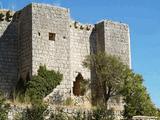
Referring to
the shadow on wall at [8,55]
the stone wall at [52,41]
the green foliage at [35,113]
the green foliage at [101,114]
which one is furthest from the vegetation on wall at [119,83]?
the green foliage at [35,113]

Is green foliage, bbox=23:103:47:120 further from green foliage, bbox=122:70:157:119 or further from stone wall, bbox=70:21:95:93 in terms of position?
stone wall, bbox=70:21:95:93

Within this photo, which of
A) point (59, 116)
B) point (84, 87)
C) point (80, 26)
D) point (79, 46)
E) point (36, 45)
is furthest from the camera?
point (80, 26)

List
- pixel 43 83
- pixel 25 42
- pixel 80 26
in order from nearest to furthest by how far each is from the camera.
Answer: pixel 43 83 < pixel 25 42 < pixel 80 26

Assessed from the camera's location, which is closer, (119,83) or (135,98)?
(135,98)

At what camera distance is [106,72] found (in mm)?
28031

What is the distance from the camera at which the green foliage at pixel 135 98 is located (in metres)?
24.9

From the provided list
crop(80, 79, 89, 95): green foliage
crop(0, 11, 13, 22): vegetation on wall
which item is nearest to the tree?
crop(80, 79, 89, 95): green foliage

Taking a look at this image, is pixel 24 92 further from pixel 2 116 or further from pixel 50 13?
pixel 2 116

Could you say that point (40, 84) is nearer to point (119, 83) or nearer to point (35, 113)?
point (119, 83)

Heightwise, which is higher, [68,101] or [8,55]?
[8,55]

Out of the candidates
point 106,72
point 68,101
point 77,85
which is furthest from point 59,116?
point 77,85

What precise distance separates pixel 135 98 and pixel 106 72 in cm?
256

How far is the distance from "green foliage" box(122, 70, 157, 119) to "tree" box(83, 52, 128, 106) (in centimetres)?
49

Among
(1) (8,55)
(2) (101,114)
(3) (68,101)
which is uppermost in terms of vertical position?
(1) (8,55)
